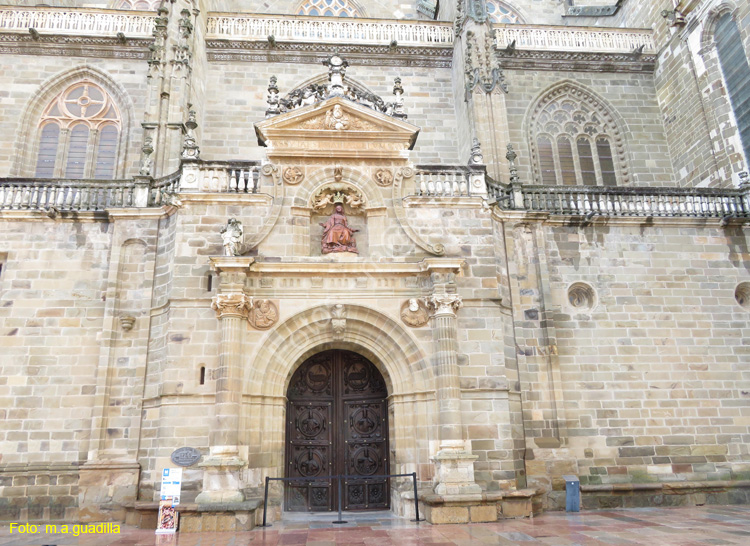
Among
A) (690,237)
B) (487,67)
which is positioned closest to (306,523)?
(690,237)

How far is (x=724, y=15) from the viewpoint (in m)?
17.6

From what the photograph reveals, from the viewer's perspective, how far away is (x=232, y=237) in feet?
39.2

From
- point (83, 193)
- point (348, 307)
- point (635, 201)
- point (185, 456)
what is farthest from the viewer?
point (635, 201)

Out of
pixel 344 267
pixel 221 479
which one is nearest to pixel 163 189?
pixel 344 267

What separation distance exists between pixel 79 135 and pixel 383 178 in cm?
1079

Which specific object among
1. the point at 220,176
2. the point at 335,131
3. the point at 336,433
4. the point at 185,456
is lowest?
the point at 185,456

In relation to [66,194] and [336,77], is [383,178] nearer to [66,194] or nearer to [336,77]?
[336,77]

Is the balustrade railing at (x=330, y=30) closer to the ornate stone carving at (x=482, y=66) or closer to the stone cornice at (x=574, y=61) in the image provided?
the ornate stone carving at (x=482, y=66)

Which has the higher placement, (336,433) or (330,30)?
(330,30)

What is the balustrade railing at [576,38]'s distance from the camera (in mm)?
20438

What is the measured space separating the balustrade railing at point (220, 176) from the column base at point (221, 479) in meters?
5.71

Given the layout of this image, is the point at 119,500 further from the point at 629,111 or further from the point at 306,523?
the point at 629,111

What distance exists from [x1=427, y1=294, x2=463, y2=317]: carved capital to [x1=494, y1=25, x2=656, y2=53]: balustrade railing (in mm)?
11989

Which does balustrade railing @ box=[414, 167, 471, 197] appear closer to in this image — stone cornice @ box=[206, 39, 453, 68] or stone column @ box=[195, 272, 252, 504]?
stone column @ box=[195, 272, 252, 504]
